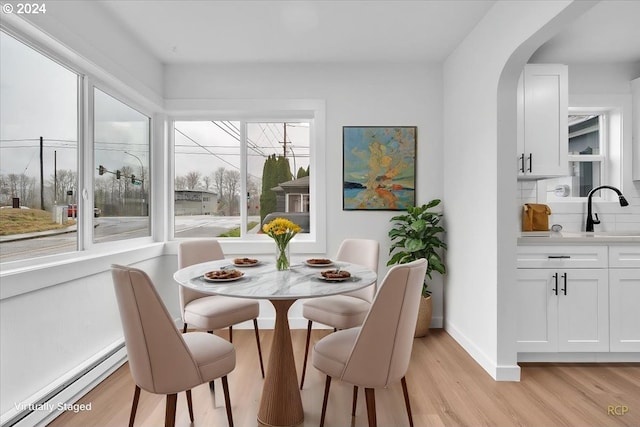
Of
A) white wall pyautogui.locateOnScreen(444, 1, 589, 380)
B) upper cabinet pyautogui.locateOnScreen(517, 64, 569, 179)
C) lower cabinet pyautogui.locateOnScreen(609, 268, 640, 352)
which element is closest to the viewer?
white wall pyautogui.locateOnScreen(444, 1, 589, 380)

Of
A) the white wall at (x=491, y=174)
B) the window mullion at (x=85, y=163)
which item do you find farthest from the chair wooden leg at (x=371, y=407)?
the window mullion at (x=85, y=163)

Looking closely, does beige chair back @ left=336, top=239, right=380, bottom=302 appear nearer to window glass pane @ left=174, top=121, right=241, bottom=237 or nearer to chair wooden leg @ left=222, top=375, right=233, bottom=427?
chair wooden leg @ left=222, top=375, right=233, bottom=427

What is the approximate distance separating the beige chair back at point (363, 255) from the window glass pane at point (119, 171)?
189cm

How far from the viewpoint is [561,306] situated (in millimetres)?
2514

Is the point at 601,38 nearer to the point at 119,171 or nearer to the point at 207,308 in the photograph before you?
the point at 207,308

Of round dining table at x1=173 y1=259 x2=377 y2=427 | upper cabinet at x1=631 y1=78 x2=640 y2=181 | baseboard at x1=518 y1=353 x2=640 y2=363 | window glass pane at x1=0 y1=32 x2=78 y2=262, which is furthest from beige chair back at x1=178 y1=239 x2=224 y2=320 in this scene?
upper cabinet at x1=631 y1=78 x2=640 y2=181

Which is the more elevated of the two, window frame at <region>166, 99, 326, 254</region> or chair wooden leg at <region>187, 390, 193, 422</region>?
window frame at <region>166, 99, 326, 254</region>

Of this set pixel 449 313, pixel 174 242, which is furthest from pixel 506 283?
pixel 174 242

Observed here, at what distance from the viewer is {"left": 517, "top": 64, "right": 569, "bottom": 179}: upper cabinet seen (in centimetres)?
275

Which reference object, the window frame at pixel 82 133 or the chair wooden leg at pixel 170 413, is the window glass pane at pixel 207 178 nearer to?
the window frame at pixel 82 133

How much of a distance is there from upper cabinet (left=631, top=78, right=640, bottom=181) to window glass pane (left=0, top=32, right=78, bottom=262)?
15.5ft

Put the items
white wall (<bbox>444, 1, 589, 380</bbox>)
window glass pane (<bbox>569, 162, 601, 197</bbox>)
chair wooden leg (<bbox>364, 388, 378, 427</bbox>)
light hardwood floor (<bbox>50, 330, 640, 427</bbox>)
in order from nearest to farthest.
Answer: chair wooden leg (<bbox>364, 388, 378, 427</bbox>) < light hardwood floor (<bbox>50, 330, 640, 427</bbox>) < white wall (<bbox>444, 1, 589, 380</bbox>) < window glass pane (<bbox>569, 162, 601, 197</bbox>)

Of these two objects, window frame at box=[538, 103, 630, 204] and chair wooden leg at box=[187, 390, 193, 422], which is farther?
window frame at box=[538, 103, 630, 204]

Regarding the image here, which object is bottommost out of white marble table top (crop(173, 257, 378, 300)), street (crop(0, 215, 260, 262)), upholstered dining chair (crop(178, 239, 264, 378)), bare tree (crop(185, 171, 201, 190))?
upholstered dining chair (crop(178, 239, 264, 378))
